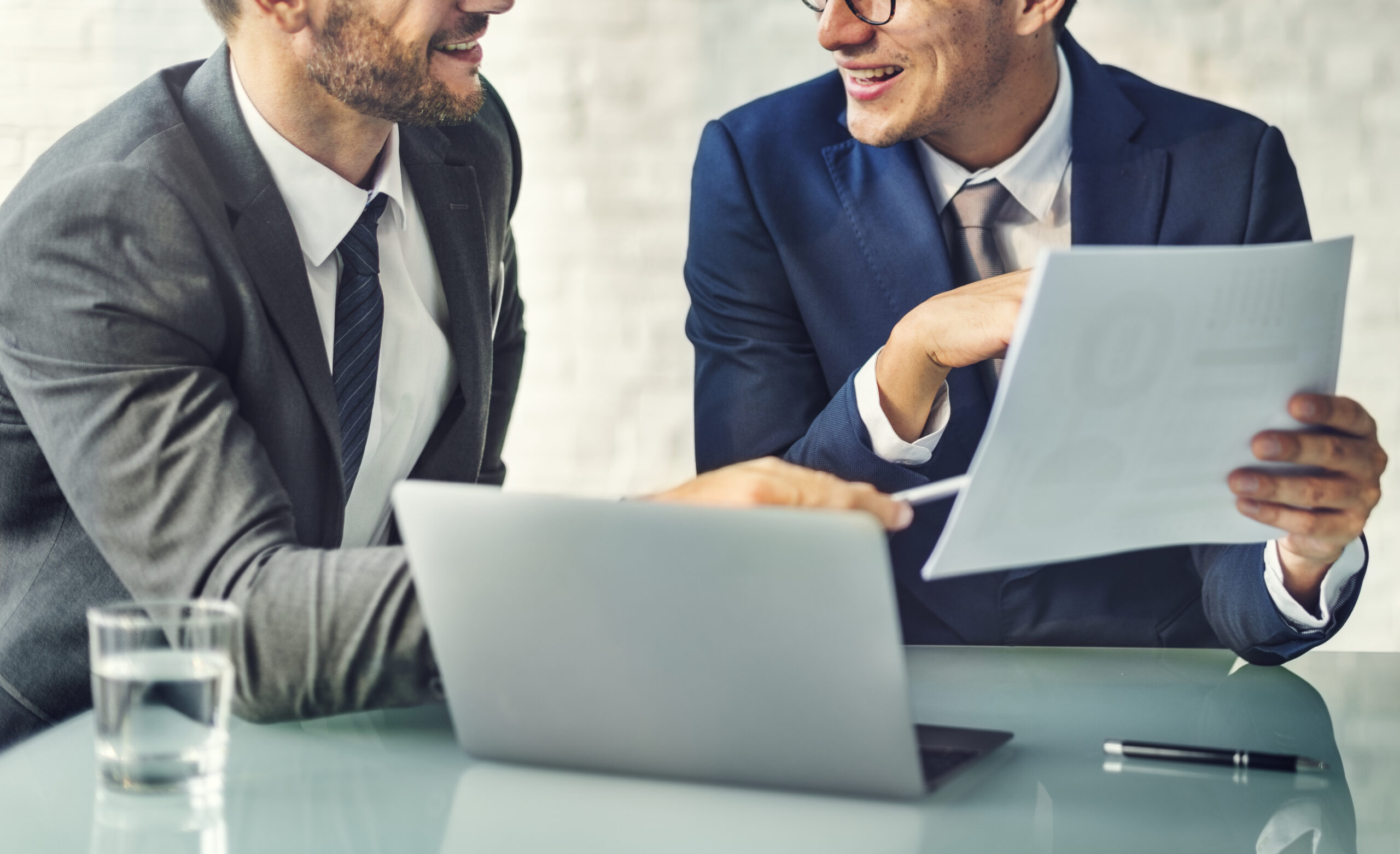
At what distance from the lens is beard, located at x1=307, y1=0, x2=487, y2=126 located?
1.35 metres

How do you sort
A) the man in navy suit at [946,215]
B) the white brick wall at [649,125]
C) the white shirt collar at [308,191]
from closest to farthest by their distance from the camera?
1. the white shirt collar at [308,191]
2. the man in navy suit at [946,215]
3. the white brick wall at [649,125]

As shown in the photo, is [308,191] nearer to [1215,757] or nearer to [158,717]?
[158,717]

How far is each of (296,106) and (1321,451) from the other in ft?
3.24

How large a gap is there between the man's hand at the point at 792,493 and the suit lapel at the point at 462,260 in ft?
2.21

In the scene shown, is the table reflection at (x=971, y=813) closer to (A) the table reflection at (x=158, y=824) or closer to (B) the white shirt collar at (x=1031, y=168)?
(A) the table reflection at (x=158, y=824)

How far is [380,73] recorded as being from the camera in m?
1.37

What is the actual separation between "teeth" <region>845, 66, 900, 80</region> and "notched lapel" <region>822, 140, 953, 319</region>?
0.09 m

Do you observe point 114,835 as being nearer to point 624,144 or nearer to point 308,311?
point 308,311

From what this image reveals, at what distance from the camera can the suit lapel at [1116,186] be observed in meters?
1.60

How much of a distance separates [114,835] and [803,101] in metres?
1.31

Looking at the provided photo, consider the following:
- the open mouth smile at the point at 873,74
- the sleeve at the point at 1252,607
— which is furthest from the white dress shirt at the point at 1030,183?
the sleeve at the point at 1252,607

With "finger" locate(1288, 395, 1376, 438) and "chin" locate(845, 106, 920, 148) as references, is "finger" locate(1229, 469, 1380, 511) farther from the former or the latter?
"chin" locate(845, 106, 920, 148)

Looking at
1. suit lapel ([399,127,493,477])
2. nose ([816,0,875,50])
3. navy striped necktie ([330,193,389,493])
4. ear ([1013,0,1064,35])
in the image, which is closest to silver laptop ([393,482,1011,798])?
navy striped necktie ([330,193,389,493])

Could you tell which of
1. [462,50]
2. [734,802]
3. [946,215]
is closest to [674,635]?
[734,802]
